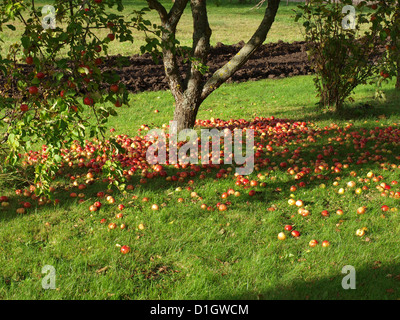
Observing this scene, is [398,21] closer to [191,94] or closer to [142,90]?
[191,94]

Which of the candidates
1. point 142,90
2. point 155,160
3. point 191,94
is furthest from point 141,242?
point 142,90

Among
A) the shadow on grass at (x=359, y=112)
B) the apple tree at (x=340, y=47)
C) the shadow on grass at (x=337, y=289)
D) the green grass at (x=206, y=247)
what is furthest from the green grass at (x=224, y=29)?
the shadow on grass at (x=337, y=289)

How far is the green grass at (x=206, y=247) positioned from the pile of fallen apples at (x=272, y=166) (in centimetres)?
9

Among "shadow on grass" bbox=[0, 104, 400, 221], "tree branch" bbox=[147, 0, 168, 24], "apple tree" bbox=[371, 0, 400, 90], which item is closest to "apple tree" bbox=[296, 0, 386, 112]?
"apple tree" bbox=[371, 0, 400, 90]

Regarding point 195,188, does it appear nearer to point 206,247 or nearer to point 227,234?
point 227,234

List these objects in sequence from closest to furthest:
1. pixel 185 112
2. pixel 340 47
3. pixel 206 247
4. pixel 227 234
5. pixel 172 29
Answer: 1. pixel 206 247
2. pixel 227 234
3. pixel 172 29
4. pixel 185 112
5. pixel 340 47

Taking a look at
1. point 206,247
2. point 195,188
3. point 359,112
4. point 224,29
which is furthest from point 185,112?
point 224,29

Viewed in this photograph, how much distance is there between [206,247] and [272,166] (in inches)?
93.5

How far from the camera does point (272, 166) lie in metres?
6.23

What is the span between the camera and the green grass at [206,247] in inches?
142

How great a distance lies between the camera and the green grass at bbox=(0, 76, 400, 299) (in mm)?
3602

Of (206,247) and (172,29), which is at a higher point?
(172,29)

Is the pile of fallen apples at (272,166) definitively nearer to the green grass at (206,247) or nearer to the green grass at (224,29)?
the green grass at (206,247)

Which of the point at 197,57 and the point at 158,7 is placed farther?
the point at 197,57
